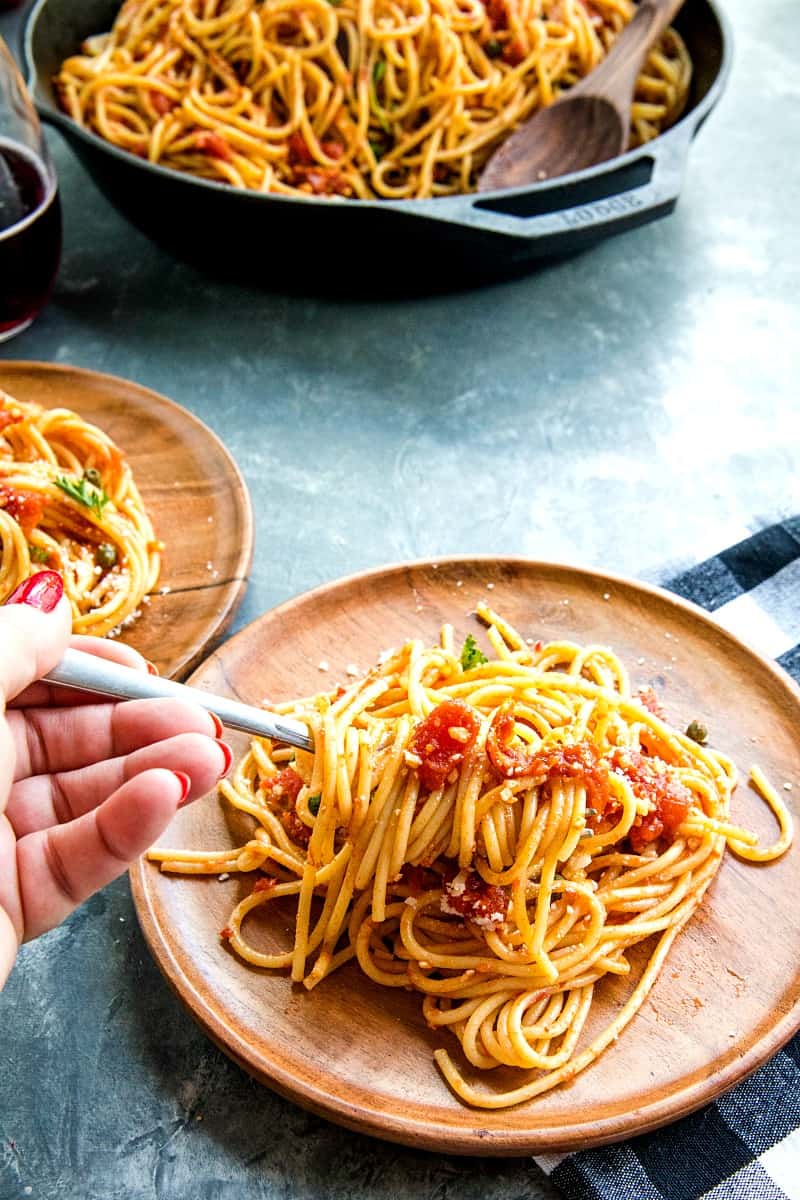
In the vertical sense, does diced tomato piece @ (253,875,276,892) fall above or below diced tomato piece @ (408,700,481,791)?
below

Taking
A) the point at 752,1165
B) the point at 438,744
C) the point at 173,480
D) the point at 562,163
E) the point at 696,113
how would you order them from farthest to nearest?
the point at 562,163, the point at 696,113, the point at 173,480, the point at 438,744, the point at 752,1165

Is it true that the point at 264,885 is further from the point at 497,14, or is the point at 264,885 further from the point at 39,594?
the point at 497,14

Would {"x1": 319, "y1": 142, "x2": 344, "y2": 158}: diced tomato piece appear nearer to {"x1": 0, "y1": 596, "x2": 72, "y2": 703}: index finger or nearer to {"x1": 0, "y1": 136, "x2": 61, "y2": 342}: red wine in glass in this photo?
{"x1": 0, "y1": 136, "x2": 61, "y2": 342}: red wine in glass

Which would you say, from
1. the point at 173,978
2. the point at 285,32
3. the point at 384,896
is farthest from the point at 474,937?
the point at 285,32

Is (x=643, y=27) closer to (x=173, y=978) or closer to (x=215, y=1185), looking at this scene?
(x=173, y=978)

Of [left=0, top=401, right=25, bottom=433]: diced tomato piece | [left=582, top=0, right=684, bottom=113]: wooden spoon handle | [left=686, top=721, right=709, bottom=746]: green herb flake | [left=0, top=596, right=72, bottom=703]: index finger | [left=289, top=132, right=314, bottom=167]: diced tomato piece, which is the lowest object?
[left=0, top=401, right=25, bottom=433]: diced tomato piece

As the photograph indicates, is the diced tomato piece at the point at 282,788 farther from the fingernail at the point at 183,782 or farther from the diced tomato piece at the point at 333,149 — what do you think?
the diced tomato piece at the point at 333,149

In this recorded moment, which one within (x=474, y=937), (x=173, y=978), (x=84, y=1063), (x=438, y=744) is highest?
(x=438, y=744)

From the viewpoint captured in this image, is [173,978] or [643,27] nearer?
[173,978]

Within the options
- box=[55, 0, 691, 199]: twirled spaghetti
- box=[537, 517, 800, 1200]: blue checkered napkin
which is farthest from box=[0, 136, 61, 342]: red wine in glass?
box=[537, 517, 800, 1200]: blue checkered napkin
